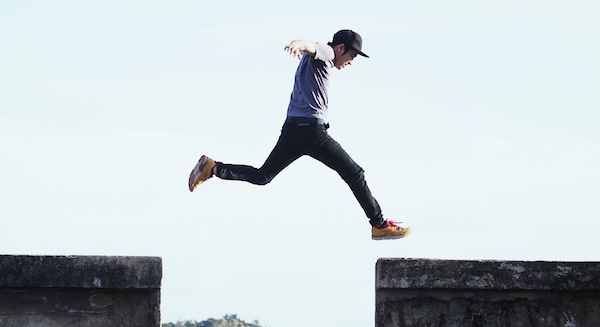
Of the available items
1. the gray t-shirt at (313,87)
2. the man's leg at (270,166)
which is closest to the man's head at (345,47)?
the gray t-shirt at (313,87)

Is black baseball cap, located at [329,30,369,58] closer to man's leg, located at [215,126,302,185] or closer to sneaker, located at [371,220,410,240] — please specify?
man's leg, located at [215,126,302,185]

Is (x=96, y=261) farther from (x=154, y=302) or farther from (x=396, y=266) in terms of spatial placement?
(x=396, y=266)

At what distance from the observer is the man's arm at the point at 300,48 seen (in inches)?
238

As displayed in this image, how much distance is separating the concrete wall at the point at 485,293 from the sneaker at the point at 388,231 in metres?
1.24

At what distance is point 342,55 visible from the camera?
6.85 meters

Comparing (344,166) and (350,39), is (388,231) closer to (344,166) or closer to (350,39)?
(344,166)

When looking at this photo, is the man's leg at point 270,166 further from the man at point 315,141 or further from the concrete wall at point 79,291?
the concrete wall at point 79,291

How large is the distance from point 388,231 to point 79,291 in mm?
2095

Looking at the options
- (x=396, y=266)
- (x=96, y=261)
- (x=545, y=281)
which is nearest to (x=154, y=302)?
(x=96, y=261)

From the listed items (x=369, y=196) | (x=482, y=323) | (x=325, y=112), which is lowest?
(x=482, y=323)

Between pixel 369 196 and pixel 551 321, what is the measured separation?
1.56m

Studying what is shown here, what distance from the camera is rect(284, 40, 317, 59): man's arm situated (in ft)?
19.8

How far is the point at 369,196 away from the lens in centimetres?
695

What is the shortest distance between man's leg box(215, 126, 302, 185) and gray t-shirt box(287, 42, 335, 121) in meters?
0.17
